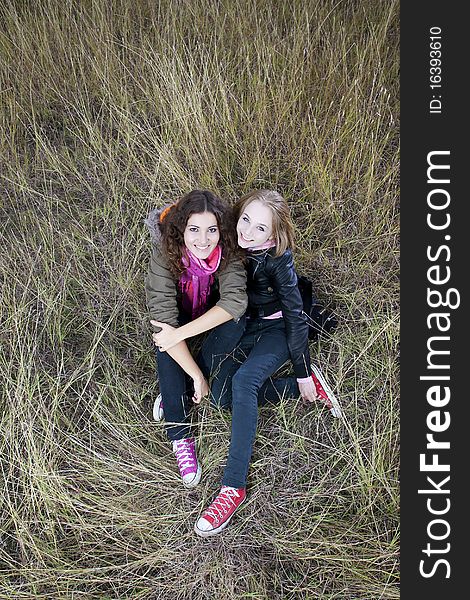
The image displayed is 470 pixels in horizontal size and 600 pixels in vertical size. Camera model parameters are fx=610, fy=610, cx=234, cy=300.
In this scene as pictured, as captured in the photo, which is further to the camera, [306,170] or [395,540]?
[306,170]

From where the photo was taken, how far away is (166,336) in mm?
2287

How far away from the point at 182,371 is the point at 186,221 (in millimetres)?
630

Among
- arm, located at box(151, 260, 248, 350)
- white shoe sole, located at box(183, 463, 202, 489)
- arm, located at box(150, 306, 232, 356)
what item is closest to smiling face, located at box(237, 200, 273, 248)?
arm, located at box(151, 260, 248, 350)

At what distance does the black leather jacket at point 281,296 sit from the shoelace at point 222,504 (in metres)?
0.52

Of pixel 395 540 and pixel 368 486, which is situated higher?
pixel 368 486

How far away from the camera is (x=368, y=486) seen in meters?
2.26

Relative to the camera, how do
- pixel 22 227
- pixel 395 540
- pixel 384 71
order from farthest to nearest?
pixel 384 71
pixel 22 227
pixel 395 540

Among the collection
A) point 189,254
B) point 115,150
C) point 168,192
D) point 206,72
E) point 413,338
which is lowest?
point 413,338

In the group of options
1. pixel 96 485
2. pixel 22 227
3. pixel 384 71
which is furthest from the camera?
pixel 384 71

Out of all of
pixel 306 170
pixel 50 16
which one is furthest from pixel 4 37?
pixel 306 170

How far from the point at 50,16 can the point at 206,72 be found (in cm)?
109

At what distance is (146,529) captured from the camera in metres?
2.28

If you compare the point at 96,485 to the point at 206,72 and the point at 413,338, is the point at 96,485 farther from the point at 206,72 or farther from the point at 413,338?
the point at 206,72

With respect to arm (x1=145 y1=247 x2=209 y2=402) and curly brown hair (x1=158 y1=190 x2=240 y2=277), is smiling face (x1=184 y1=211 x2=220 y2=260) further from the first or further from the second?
arm (x1=145 y1=247 x2=209 y2=402)
